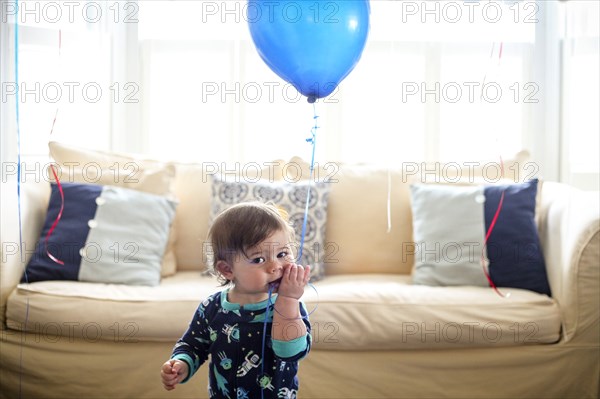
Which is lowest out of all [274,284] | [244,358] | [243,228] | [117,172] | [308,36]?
[244,358]

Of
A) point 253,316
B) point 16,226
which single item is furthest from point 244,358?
point 16,226

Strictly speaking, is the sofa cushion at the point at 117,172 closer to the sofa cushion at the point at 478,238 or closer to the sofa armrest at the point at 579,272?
the sofa cushion at the point at 478,238

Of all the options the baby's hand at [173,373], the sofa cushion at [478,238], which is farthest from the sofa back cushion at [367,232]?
the baby's hand at [173,373]

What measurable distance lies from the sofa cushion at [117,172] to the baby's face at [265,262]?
4.03 feet

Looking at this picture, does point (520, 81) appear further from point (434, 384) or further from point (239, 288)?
point (239, 288)

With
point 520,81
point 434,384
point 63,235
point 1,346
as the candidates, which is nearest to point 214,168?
point 63,235

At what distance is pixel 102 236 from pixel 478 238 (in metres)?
1.25

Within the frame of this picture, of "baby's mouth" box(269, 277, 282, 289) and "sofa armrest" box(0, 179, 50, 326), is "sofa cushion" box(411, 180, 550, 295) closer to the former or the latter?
"baby's mouth" box(269, 277, 282, 289)

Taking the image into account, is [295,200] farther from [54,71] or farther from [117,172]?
[54,71]

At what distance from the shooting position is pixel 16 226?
2447 mm

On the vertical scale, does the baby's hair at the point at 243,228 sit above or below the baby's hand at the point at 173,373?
above

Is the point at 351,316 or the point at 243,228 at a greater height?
the point at 243,228

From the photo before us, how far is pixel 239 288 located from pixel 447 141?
205 cm

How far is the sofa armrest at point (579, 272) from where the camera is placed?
7.34 ft
